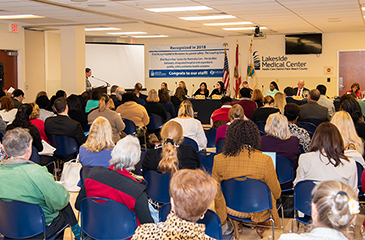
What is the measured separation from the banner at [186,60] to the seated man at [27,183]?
1278cm

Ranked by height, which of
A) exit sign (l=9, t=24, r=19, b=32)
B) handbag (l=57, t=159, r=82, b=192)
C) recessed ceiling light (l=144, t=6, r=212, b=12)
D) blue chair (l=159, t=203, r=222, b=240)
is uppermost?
exit sign (l=9, t=24, r=19, b=32)

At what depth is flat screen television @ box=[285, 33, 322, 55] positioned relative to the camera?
1334cm

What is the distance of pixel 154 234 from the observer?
1649 millimetres

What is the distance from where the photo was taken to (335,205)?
4.82 feet

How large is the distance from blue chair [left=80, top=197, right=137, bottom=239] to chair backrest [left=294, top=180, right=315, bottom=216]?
1.41 meters

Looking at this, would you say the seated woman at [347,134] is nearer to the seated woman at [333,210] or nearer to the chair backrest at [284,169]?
the chair backrest at [284,169]

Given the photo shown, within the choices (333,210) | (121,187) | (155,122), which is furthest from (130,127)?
(333,210)

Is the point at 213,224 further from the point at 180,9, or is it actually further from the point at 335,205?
the point at 180,9

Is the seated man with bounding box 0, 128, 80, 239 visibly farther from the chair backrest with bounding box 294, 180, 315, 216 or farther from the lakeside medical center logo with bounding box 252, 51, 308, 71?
the lakeside medical center logo with bounding box 252, 51, 308, 71

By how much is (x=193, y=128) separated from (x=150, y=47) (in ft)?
36.7

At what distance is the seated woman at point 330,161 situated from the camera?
3262 mm

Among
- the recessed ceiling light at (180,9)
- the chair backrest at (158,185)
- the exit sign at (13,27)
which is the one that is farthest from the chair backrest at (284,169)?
the exit sign at (13,27)

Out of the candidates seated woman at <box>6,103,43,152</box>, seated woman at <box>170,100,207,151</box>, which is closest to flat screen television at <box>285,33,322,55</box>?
seated woman at <box>170,100,207,151</box>

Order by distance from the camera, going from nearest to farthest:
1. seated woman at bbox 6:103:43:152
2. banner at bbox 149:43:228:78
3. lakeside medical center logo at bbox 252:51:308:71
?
seated woman at bbox 6:103:43:152 → lakeside medical center logo at bbox 252:51:308:71 → banner at bbox 149:43:228:78
